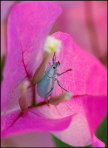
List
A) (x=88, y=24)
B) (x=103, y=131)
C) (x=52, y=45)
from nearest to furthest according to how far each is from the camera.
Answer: (x=52, y=45)
(x=103, y=131)
(x=88, y=24)

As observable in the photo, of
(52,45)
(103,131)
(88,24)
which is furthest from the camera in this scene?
(88,24)

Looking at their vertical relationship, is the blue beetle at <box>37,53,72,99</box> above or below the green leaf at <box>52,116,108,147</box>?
above

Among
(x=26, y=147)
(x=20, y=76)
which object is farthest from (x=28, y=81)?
(x=26, y=147)

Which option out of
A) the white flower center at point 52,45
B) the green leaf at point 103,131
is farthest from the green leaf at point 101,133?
the white flower center at point 52,45

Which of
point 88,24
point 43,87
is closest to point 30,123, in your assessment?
point 43,87

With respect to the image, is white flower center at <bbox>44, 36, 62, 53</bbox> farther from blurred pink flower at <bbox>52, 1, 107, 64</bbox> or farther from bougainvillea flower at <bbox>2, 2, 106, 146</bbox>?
blurred pink flower at <bbox>52, 1, 107, 64</bbox>

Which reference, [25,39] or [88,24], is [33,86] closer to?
[25,39]

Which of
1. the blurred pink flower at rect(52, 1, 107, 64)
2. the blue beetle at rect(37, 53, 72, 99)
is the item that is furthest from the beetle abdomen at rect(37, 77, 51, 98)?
the blurred pink flower at rect(52, 1, 107, 64)
